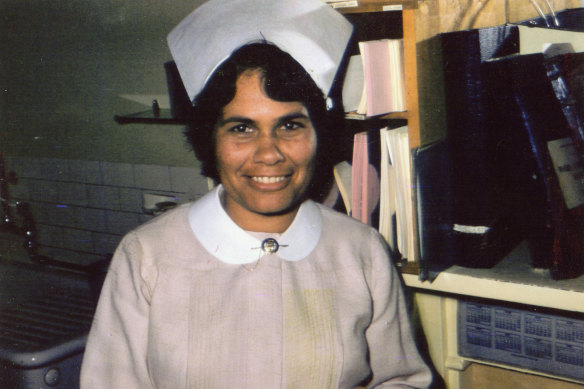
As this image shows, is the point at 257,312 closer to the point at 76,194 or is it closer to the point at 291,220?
the point at 291,220

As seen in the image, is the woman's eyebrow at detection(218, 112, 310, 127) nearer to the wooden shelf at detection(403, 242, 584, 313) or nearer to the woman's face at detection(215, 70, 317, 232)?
the woman's face at detection(215, 70, 317, 232)

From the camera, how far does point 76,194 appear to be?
2396mm

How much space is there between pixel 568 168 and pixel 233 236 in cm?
65

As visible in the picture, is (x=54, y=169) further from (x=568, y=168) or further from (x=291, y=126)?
(x=568, y=168)

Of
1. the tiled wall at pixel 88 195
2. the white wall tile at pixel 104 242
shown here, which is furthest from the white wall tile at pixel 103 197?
the white wall tile at pixel 104 242

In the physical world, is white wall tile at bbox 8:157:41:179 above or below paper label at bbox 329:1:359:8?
below

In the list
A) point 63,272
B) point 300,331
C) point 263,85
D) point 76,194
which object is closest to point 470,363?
point 300,331

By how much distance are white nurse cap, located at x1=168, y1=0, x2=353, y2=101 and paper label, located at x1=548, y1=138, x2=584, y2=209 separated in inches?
17.8

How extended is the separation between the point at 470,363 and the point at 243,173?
0.89 metres

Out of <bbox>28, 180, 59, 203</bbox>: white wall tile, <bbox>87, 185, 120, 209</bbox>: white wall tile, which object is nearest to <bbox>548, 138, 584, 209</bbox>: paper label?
<bbox>87, 185, 120, 209</bbox>: white wall tile

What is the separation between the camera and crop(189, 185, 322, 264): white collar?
1.07 metres

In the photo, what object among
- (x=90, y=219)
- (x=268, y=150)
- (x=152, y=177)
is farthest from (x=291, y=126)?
(x=90, y=219)

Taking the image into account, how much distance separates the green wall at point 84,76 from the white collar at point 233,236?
2.92 feet

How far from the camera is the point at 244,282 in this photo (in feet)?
3.46
